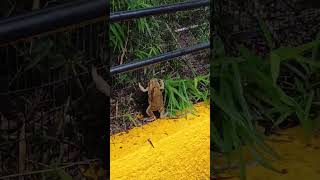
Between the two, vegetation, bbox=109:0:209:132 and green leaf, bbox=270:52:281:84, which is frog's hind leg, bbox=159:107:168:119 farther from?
green leaf, bbox=270:52:281:84

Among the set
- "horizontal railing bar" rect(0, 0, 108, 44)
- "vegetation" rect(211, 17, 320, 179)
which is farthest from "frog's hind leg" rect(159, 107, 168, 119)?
"horizontal railing bar" rect(0, 0, 108, 44)

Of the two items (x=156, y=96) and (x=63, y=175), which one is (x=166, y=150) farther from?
(x=63, y=175)

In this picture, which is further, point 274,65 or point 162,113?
point 274,65

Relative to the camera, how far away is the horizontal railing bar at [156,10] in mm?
1123

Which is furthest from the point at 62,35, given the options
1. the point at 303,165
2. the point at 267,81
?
the point at 303,165

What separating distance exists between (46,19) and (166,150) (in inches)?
20.2

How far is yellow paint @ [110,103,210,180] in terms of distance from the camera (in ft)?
3.77

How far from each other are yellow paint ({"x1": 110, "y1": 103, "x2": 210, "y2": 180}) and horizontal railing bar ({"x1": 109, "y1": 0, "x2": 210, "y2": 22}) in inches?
8.0

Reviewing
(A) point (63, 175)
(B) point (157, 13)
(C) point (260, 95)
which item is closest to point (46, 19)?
(A) point (63, 175)

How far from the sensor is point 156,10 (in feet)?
3.93

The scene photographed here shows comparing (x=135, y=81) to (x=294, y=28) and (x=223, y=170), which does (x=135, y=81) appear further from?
(x=294, y=28)

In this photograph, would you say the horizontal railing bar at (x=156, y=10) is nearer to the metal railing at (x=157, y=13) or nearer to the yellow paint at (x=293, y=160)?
the metal railing at (x=157, y=13)

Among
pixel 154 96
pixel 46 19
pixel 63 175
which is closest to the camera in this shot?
pixel 46 19

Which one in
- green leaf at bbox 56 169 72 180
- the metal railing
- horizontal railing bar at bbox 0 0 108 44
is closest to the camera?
horizontal railing bar at bbox 0 0 108 44
